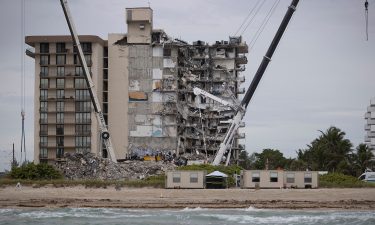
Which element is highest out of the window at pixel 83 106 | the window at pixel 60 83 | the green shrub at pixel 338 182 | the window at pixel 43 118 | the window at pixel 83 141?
the window at pixel 60 83

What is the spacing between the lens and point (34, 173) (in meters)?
71.8

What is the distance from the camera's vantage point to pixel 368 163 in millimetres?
95750

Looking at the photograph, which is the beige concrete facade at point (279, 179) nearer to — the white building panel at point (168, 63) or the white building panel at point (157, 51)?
the white building panel at point (168, 63)

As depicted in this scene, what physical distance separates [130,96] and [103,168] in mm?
25598

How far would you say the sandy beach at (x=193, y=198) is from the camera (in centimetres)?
5131

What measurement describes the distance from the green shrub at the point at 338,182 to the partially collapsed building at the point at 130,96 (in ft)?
126

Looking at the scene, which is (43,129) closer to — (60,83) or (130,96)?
(60,83)

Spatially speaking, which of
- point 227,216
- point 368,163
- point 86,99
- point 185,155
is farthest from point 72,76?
point 227,216

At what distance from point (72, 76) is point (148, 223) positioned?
66.5 m

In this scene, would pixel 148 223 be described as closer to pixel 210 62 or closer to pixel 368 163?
pixel 368 163

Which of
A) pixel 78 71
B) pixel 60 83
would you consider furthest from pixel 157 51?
pixel 60 83

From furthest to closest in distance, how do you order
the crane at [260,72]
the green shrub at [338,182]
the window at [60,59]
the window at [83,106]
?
1. the window at [60,59]
2. the window at [83,106]
3. the crane at [260,72]
4. the green shrub at [338,182]

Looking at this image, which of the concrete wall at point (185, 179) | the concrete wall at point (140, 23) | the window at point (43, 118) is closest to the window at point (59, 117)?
the window at point (43, 118)

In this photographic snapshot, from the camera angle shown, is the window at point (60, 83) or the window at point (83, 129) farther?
the window at point (60, 83)
